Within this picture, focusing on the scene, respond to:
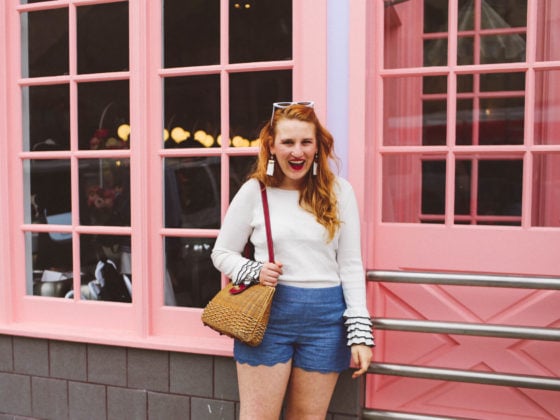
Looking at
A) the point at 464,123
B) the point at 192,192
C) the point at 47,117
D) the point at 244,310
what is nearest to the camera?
the point at 244,310

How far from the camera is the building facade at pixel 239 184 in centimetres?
258

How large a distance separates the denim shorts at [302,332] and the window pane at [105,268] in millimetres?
1304

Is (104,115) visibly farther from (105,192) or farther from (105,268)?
(105,268)

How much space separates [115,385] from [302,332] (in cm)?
148

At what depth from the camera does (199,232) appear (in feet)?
9.75

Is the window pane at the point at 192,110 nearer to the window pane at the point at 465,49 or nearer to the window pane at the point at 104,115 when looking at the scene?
the window pane at the point at 104,115

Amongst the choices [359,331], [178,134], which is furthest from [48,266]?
[359,331]

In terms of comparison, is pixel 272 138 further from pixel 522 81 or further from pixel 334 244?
pixel 522 81

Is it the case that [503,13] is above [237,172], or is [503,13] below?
above

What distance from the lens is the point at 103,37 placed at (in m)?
3.07

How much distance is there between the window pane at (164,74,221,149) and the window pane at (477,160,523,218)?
5.59ft

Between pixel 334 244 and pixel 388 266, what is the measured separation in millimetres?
647

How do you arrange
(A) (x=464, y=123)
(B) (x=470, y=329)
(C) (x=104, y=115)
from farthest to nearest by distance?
(A) (x=464, y=123) < (C) (x=104, y=115) < (B) (x=470, y=329)

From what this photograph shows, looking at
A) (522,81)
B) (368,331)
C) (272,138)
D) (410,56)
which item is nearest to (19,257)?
(272,138)
